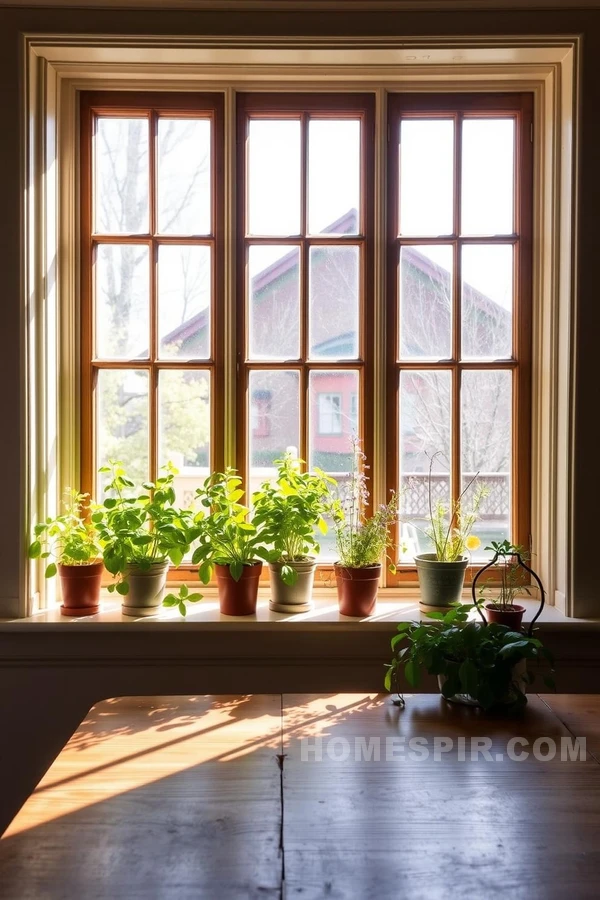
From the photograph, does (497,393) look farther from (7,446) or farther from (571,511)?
(7,446)

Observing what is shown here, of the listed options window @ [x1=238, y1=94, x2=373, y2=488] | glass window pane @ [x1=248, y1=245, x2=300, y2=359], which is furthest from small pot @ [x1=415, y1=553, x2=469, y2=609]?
glass window pane @ [x1=248, y1=245, x2=300, y2=359]

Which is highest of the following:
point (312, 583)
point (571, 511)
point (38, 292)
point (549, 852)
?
point (38, 292)

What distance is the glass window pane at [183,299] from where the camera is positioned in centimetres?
279

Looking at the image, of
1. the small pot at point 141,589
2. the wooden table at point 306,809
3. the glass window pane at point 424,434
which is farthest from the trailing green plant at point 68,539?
the glass window pane at point 424,434

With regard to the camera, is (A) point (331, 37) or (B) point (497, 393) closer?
(A) point (331, 37)

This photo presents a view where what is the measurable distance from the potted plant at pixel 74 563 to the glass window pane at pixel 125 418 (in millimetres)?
251

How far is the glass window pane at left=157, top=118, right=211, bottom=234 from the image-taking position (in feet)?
9.09

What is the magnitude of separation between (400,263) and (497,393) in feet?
2.06

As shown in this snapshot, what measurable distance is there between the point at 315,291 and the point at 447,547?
3.59 feet

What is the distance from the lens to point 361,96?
275 cm

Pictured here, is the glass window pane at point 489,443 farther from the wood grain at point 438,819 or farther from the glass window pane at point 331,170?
the wood grain at point 438,819

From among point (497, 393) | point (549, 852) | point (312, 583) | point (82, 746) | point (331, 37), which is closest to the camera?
point (549, 852)

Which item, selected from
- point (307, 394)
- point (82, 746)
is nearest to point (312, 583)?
point (307, 394)

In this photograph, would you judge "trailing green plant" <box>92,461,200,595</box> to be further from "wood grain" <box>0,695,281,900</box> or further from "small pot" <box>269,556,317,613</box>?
"wood grain" <box>0,695,281,900</box>
